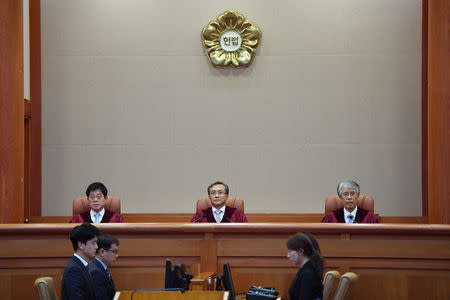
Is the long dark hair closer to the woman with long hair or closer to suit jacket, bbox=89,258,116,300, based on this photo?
the woman with long hair

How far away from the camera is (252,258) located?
447cm

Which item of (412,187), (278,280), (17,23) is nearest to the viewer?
(278,280)

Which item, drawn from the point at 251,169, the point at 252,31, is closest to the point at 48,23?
the point at 252,31

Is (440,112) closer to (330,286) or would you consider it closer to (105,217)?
(330,286)

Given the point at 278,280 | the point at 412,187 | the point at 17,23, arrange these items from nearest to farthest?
the point at 278,280, the point at 17,23, the point at 412,187

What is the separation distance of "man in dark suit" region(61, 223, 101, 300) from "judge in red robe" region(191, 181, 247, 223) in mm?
2343

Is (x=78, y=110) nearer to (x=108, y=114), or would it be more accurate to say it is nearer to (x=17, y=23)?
(x=108, y=114)

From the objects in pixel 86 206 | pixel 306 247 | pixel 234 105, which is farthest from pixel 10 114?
pixel 306 247

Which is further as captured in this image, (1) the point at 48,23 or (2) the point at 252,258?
(1) the point at 48,23

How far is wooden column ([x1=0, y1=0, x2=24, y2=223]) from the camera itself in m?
6.02

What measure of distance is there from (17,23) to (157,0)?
69.2 inches

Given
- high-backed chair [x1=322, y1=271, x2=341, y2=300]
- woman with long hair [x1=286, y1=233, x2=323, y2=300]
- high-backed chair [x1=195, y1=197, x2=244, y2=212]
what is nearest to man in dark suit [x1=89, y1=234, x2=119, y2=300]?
woman with long hair [x1=286, y1=233, x2=323, y2=300]

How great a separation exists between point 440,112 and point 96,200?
327cm

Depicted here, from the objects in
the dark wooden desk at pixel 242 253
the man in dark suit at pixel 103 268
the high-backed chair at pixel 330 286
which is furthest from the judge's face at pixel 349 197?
the man in dark suit at pixel 103 268
